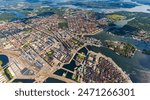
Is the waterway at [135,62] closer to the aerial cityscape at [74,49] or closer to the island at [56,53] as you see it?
the aerial cityscape at [74,49]

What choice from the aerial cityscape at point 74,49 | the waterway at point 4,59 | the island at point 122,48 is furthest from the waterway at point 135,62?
the waterway at point 4,59

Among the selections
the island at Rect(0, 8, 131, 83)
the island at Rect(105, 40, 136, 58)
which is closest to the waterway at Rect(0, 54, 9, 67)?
the island at Rect(0, 8, 131, 83)

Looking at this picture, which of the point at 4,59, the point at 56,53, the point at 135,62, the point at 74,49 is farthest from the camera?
the point at 74,49

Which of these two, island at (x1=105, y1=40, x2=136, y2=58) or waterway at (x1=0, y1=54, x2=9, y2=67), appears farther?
island at (x1=105, y1=40, x2=136, y2=58)

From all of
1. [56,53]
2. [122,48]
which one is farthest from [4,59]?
[122,48]

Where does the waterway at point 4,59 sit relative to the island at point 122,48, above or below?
below

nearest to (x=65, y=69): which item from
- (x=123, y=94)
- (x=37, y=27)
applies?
(x=123, y=94)

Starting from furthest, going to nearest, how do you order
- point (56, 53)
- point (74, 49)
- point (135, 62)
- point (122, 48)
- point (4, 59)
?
1. point (122, 48)
2. point (74, 49)
3. point (56, 53)
4. point (4, 59)
5. point (135, 62)

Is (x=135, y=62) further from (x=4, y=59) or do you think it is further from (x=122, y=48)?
(x=4, y=59)

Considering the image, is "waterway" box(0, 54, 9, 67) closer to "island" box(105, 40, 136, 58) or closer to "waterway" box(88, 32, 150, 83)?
"waterway" box(88, 32, 150, 83)
